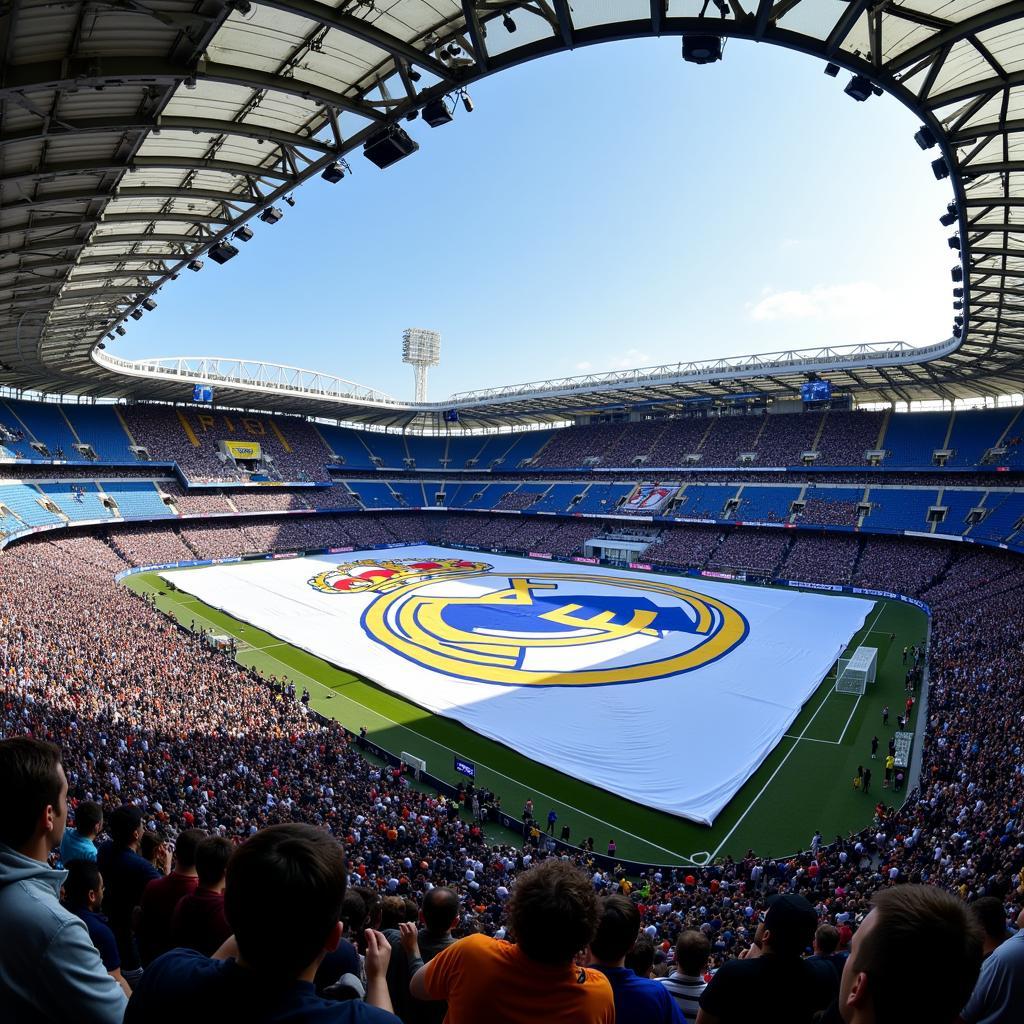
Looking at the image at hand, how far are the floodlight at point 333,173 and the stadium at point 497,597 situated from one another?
0.17ft

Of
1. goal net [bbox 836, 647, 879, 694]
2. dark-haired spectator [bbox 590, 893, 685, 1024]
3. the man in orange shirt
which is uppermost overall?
the man in orange shirt

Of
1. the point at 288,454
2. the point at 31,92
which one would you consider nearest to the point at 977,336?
the point at 31,92

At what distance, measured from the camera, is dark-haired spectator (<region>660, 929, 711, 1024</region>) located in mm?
4227

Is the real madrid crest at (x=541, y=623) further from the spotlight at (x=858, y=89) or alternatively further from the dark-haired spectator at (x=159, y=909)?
the dark-haired spectator at (x=159, y=909)

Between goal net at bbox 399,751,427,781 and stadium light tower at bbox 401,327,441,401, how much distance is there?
267 feet

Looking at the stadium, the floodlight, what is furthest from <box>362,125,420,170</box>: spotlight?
the floodlight

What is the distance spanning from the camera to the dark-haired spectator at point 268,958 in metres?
1.66

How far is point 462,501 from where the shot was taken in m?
70.6

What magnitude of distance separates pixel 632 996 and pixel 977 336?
35.6 metres

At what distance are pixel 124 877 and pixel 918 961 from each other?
16.5ft

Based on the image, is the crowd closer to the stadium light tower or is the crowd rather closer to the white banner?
the white banner

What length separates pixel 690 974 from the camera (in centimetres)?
434

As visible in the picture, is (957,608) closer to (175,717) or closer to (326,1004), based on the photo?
(175,717)

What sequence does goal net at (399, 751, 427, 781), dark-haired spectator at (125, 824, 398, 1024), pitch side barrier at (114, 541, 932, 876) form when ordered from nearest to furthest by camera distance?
dark-haired spectator at (125, 824, 398, 1024) → pitch side barrier at (114, 541, 932, 876) → goal net at (399, 751, 427, 781)
